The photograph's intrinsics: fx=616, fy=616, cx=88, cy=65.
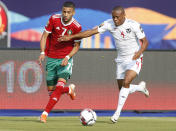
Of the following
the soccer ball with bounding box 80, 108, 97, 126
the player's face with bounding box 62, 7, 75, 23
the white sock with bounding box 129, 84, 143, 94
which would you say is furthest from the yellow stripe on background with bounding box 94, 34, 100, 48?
the soccer ball with bounding box 80, 108, 97, 126

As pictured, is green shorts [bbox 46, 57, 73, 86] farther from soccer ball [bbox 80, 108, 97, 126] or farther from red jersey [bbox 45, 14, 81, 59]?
soccer ball [bbox 80, 108, 97, 126]

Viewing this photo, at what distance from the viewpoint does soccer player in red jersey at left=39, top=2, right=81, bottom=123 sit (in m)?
12.1

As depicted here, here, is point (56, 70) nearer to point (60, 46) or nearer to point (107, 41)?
point (60, 46)

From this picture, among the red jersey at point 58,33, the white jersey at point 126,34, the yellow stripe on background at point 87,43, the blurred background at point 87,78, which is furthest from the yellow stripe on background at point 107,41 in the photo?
the white jersey at point 126,34

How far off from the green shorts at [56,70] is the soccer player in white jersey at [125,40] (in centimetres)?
57

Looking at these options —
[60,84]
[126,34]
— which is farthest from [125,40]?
[60,84]

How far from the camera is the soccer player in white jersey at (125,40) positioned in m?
11.9

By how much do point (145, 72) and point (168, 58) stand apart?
0.70m

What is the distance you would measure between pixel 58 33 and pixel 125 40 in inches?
53.2

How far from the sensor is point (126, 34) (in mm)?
12109

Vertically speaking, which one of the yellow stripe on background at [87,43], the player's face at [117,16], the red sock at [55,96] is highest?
the player's face at [117,16]

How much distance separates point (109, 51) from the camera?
1590 cm

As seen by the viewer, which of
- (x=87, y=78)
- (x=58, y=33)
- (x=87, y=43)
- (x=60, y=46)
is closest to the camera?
(x=58, y=33)

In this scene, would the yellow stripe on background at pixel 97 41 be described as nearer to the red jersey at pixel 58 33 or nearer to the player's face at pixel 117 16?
the red jersey at pixel 58 33
